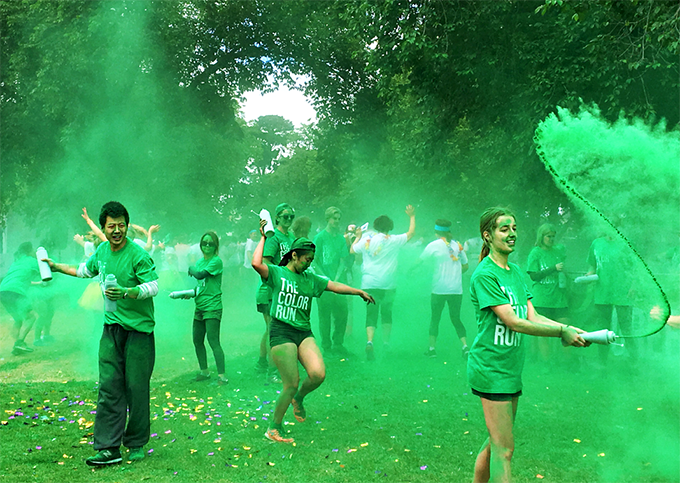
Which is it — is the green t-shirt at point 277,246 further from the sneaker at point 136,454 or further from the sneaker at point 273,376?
the sneaker at point 136,454

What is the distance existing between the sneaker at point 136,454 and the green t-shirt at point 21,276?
7.07 meters

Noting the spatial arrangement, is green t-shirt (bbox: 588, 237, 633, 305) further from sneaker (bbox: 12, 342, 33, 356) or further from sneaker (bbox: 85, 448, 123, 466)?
sneaker (bbox: 12, 342, 33, 356)

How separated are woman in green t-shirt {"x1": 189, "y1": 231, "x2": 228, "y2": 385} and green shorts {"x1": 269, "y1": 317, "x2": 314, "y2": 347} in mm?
2338

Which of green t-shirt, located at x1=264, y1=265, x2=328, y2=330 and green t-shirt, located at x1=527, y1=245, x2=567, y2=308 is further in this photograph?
green t-shirt, located at x1=527, y1=245, x2=567, y2=308

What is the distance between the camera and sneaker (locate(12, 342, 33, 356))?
10.8 m

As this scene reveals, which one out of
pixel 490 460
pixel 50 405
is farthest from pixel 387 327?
pixel 490 460

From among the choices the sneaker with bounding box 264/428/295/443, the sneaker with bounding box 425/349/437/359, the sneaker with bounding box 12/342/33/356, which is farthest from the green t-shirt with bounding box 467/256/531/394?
the sneaker with bounding box 12/342/33/356

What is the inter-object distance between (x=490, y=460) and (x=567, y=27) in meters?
8.07

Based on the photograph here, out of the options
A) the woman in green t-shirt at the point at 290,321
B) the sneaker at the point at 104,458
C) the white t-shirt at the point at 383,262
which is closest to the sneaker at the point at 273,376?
the white t-shirt at the point at 383,262

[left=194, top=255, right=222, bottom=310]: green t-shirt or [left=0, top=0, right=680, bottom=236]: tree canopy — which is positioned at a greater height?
[left=0, top=0, right=680, bottom=236]: tree canopy

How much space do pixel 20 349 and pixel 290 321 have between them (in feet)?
23.1

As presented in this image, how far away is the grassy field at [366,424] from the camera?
16.0 ft

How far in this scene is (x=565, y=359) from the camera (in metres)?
8.77

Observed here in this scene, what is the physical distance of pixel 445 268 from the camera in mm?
9781
